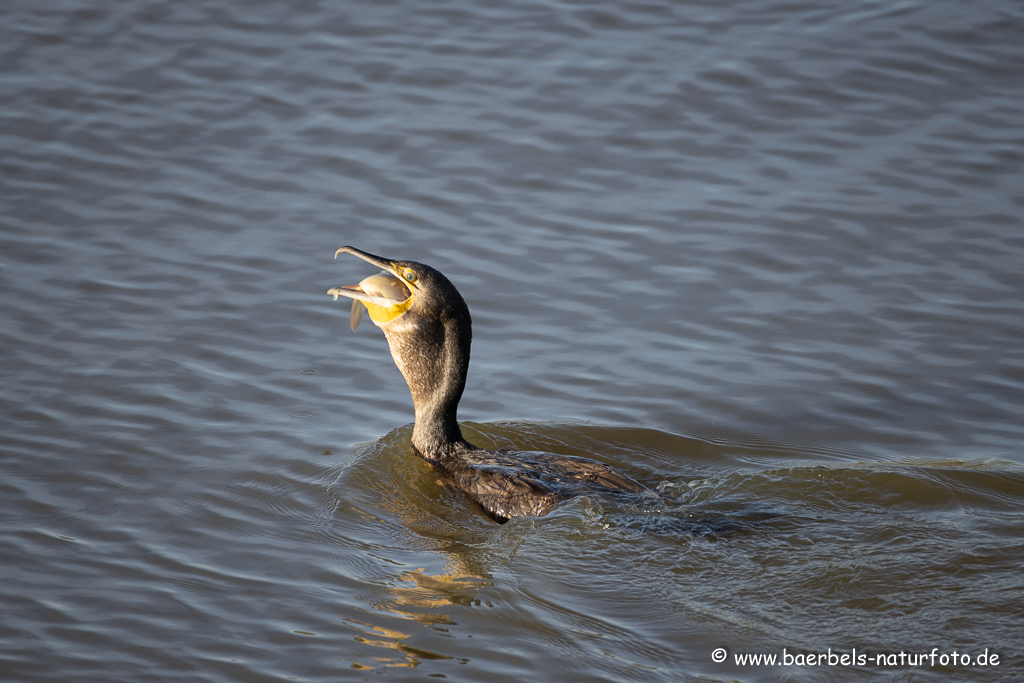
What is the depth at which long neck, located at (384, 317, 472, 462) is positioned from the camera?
242 inches

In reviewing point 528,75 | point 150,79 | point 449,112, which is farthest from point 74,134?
point 528,75

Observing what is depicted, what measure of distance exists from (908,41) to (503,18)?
182 inches

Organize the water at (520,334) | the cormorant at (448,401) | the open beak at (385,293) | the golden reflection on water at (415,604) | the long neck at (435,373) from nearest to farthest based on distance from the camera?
the golden reflection on water at (415,604), the water at (520,334), the cormorant at (448,401), the open beak at (385,293), the long neck at (435,373)

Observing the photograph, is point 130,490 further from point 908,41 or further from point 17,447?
point 908,41

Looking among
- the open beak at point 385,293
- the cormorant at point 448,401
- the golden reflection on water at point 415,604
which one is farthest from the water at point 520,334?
the open beak at point 385,293

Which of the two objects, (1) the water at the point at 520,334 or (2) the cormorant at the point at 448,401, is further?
(2) the cormorant at the point at 448,401

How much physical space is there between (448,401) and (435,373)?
19 cm

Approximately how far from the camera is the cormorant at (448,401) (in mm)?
5684

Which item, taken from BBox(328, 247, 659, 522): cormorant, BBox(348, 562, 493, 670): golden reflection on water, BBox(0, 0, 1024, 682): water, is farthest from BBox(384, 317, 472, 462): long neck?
BBox(348, 562, 493, 670): golden reflection on water

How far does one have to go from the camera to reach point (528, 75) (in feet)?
37.3

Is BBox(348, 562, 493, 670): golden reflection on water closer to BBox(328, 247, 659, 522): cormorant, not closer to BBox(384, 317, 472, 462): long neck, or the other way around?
BBox(328, 247, 659, 522): cormorant

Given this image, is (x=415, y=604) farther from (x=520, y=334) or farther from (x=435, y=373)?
(x=520, y=334)

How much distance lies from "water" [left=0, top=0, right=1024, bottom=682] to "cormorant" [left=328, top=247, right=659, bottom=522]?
17 cm

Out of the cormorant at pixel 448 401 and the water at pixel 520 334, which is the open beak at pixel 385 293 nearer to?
the cormorant at pixel 448 401
